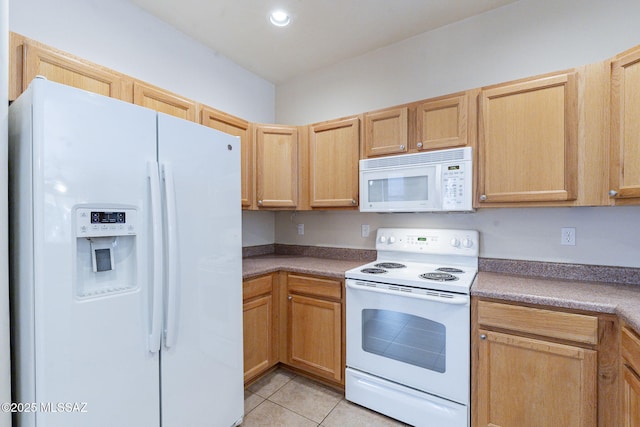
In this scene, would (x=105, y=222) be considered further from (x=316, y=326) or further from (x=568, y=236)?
(x=568, y=236)

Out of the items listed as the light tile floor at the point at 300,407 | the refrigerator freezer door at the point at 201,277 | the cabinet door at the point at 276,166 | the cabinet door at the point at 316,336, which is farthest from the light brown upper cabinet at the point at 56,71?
the light tile floor at the point at 300,407

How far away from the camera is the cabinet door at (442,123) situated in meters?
1.91

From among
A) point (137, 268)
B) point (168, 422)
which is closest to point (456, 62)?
point (137, 268)

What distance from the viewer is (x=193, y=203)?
1.45 meters

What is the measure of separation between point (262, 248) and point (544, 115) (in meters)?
2.50

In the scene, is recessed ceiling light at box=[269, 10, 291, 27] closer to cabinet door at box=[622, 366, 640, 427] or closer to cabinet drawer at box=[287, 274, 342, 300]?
cabinet drawer at box=[287, 274, 342, 300]

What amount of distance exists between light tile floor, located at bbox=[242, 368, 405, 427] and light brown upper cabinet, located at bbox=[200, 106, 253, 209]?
4.68 ft

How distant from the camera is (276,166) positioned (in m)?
2.58

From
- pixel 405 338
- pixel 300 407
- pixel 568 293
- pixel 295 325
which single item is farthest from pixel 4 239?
pixel 568 293

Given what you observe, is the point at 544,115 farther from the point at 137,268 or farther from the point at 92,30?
the point at 92,30

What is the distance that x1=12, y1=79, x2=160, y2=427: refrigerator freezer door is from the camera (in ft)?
3.23

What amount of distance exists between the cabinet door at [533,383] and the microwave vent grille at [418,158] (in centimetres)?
107

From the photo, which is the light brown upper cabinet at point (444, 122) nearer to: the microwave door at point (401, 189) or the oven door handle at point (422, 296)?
the microwave door at point (401, 189)

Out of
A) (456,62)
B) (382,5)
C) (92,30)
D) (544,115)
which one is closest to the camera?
(544,115)
